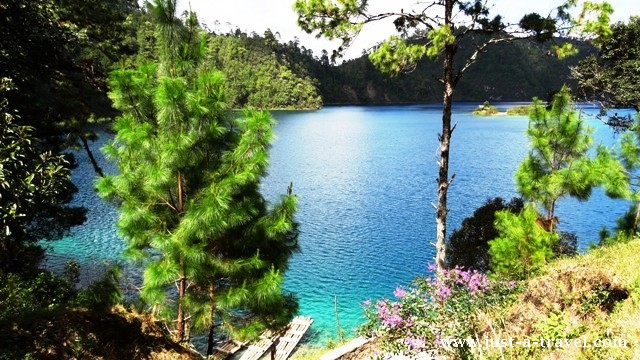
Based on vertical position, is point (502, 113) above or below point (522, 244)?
below

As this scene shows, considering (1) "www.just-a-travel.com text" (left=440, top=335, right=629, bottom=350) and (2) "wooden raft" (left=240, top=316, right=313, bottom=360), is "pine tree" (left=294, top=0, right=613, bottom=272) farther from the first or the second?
(2) "wooden raft" (left=240, top=316, right=313, bottom=360)

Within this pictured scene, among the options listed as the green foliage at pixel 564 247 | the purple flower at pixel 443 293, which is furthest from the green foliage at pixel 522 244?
the purple flower at pixel 443 293

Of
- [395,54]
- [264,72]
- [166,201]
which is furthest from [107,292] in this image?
[264,72]

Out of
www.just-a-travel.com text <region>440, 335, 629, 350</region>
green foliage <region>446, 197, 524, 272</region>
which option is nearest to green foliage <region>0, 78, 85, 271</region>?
www.just-a-travel.com text <region>440, 335, 629, 350</region>

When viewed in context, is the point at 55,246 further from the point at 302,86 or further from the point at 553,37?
the point at 302,86

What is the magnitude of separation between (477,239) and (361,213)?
18952 mm

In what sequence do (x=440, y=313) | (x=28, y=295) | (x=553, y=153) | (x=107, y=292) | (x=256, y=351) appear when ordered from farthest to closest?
(x=256, y=351), (x=553, y=153), (x=107, y=292), (x=28, y=295), (x=440, y=313)

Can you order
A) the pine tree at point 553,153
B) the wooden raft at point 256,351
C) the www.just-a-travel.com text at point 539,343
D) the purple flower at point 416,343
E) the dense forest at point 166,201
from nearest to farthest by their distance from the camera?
1. the www.just-a-travel.com text at point 539,343
2. the purple flower at point 416,343
3. the dense forest at point 166,201
4. the pine tree at point 553,153
5. the wooden raft at point 256,351

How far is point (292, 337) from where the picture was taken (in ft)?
60.7

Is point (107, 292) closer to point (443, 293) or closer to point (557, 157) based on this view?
point (443, 293)

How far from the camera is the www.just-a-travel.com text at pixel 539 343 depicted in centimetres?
570

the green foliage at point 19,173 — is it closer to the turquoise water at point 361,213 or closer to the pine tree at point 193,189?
the pine tree at point 193,189

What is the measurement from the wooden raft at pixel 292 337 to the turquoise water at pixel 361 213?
23.7 inches

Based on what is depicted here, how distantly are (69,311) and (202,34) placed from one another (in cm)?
656
